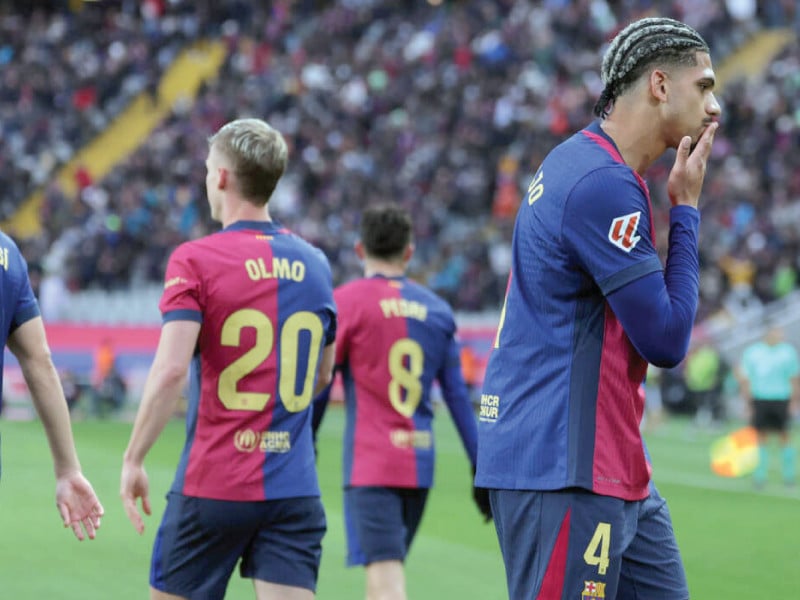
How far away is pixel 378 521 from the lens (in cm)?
643

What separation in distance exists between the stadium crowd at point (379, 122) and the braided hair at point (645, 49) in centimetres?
2222

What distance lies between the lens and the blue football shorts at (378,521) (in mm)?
6367

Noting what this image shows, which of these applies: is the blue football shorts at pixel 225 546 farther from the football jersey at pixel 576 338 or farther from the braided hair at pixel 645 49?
the braided hair at pixel 645 49

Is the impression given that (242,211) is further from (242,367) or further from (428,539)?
(428,539)

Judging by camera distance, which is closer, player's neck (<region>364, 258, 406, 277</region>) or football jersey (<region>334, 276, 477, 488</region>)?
football jersey (<region>334, 276, 477, 488</region>)

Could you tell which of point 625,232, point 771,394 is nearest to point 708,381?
point 771,394

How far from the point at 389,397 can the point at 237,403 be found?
2026mm

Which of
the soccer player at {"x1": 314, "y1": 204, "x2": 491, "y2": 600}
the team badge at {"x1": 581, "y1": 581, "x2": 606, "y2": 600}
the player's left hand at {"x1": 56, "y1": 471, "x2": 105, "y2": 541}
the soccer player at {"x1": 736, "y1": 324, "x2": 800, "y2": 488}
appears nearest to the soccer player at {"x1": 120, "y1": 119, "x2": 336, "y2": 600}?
the player's left hand at {"x1": 56, "y1": 471, "x2": 105, "y2": 541}

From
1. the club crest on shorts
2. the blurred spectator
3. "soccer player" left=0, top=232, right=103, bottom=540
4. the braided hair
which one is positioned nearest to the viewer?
the club crest on shorts

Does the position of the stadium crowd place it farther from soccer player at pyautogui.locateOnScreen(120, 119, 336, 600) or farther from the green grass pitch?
soccer player at pyautogui.locateOnScreen(120, 119, 336, 600)

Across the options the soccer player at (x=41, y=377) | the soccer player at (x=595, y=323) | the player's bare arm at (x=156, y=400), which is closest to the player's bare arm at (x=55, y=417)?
the soccer player at (x=41, y=377)

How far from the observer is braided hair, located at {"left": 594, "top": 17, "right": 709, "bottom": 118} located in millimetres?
3613

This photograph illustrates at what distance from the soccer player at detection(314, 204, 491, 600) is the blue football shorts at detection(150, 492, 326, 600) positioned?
1774mm

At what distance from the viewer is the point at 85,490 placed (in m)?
4.34
